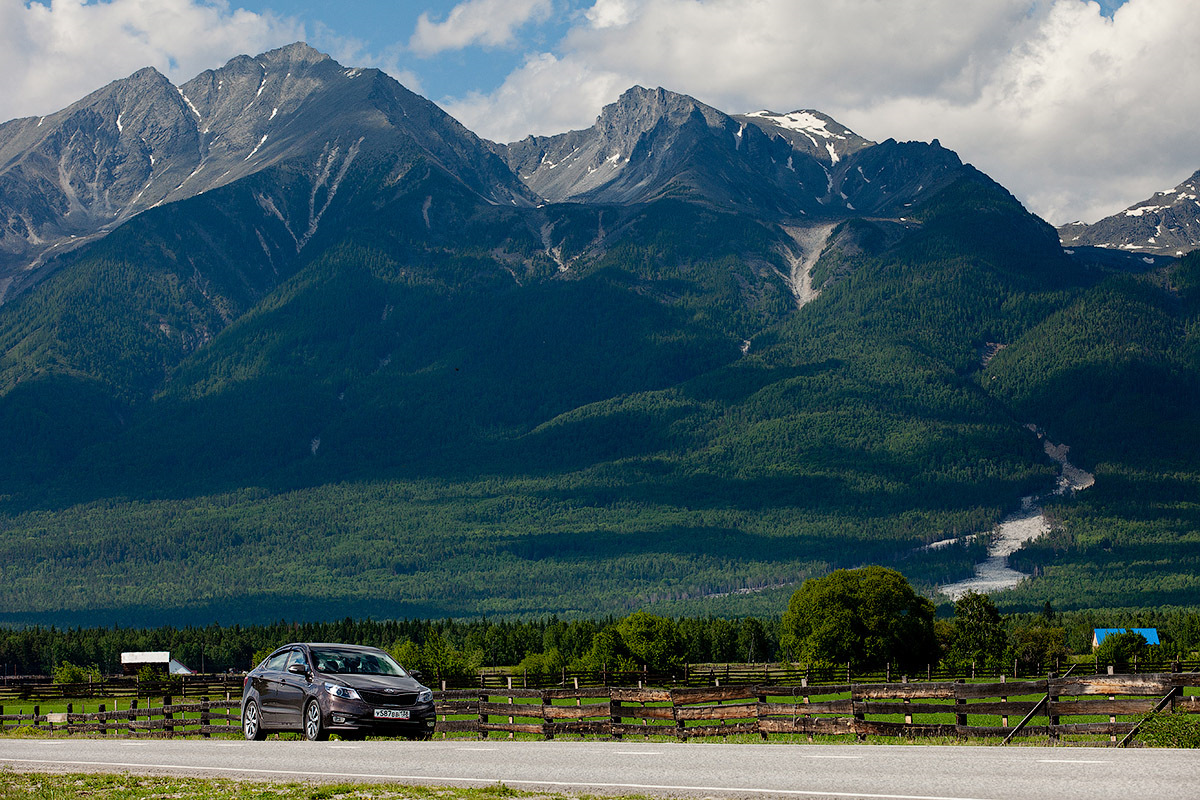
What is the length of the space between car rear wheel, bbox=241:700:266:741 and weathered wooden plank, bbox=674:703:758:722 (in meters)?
11.5

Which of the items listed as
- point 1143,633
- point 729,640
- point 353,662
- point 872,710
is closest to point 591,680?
point 729,640

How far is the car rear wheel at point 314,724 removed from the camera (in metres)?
37.3

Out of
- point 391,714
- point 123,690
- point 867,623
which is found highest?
point 867,623

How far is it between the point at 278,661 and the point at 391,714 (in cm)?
412

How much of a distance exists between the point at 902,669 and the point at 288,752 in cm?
9725

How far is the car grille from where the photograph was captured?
37.1 metres

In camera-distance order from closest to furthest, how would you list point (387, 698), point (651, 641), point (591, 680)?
point (387, 698) → point (591, 680) → point (651, 641)

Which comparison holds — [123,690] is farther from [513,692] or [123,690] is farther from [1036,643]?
[1036,643]

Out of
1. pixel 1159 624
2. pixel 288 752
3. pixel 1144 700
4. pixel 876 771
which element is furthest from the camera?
pixel 1159 624

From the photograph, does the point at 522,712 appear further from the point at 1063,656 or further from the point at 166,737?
the point at 1063,656

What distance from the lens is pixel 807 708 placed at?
36.2 m

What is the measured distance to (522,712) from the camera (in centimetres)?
4062

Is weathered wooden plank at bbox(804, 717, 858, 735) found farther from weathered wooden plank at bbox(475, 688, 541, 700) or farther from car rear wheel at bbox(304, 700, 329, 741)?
car rear wheel at bbox(304, 700, 329, 741)

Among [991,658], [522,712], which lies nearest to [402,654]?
[991,658]
